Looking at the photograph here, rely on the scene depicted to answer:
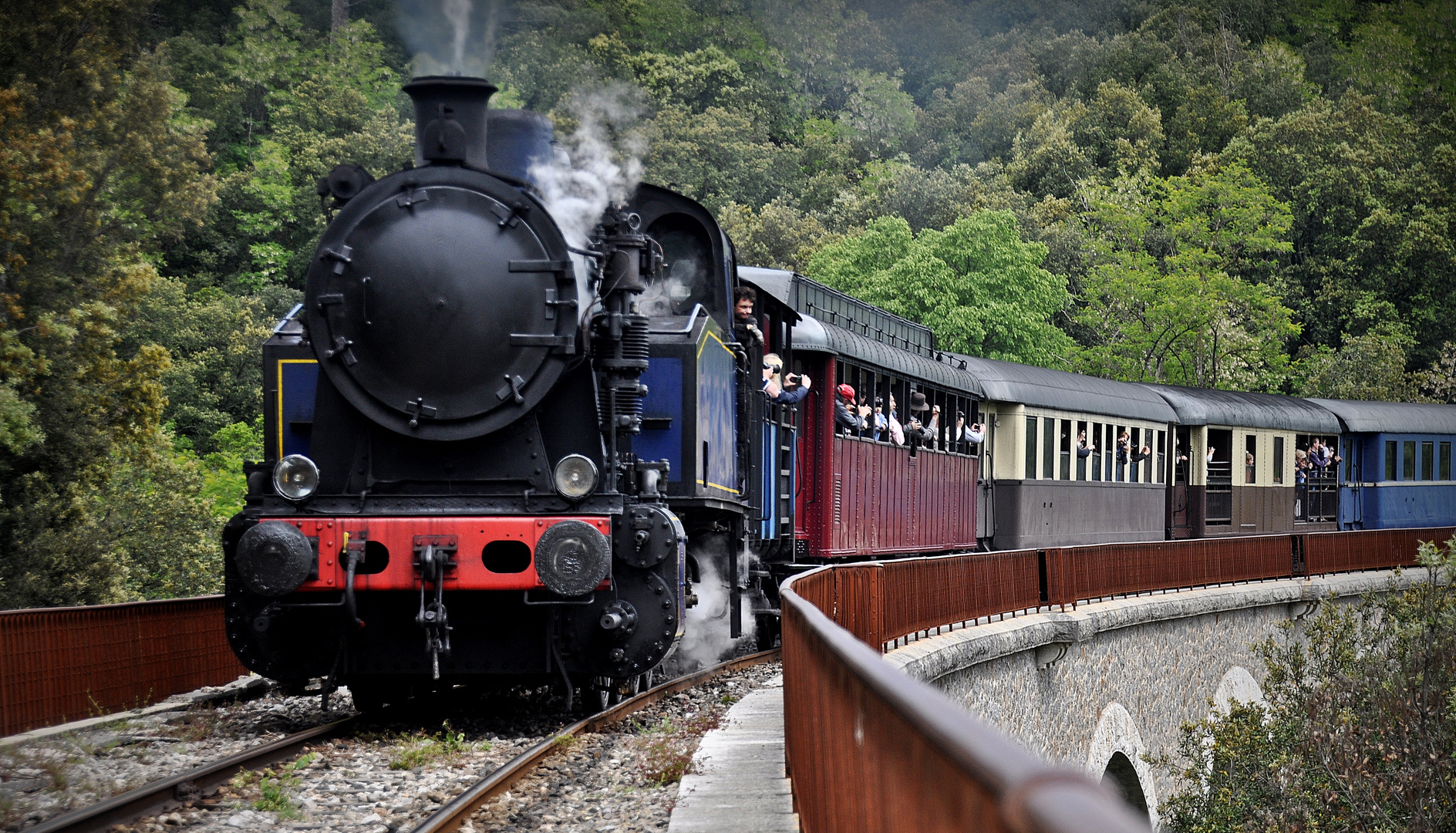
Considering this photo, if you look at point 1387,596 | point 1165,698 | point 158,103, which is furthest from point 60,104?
point 1387,596

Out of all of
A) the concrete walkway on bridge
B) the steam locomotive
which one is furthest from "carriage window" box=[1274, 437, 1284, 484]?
the concrete walkway on bridge

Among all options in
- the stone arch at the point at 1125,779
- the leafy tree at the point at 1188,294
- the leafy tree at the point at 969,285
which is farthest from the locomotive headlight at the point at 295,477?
the leafy tree at the point at 1188,294

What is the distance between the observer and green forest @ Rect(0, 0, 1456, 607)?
18.1m

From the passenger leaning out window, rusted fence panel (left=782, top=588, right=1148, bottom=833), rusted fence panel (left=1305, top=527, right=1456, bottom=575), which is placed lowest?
rusted fence panel (left=1305, top=527, right=1456, bottom=575)

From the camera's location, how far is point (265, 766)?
7195 mm

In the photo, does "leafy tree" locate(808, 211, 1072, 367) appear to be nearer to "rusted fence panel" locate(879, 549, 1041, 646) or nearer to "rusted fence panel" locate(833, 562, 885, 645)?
"rusted fence panel" locate(879, 549, 1041, 646)

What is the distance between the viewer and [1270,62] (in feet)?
236

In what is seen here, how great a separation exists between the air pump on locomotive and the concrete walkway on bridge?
82 cm

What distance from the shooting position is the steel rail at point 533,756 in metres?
5.88

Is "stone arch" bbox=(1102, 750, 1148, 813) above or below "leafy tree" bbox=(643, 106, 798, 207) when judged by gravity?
below

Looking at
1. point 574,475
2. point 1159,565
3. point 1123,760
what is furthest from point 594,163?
point 1159,565

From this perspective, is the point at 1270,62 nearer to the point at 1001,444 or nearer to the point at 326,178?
the point at 1001,444

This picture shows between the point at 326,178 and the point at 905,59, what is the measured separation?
9285cm

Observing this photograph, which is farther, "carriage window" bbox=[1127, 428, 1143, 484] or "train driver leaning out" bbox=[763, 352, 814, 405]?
"carriage window" bbox=[1127, 428, 1143, 484]
